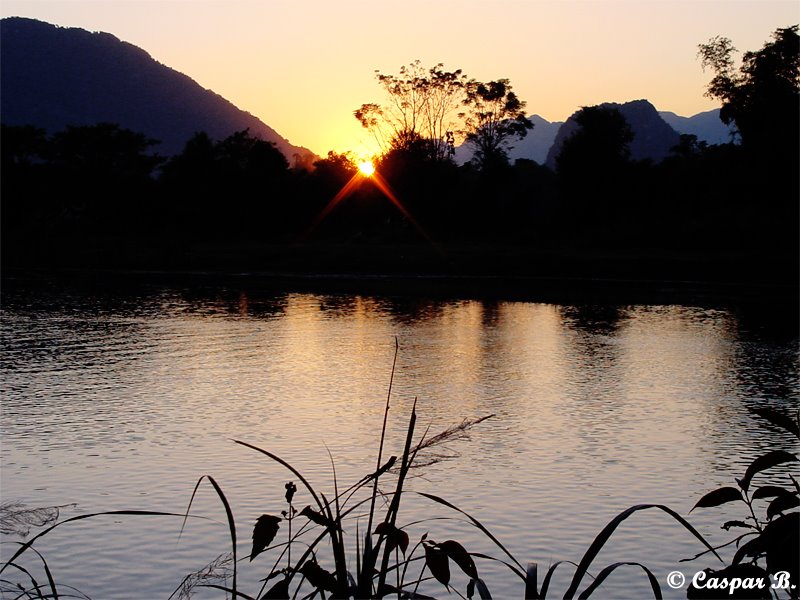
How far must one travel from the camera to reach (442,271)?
40125 mm

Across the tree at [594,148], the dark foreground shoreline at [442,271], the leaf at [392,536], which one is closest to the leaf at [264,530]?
the leaf at [392,536]

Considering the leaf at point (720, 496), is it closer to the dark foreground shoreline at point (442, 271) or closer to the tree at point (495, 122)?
the dark foreground shoreline at point (442, 271)

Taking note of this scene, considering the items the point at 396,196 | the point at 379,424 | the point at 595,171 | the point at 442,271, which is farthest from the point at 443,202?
the point at 379,424

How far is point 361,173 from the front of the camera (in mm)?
57594

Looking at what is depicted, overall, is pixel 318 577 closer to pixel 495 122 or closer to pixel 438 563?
pixel 438 563

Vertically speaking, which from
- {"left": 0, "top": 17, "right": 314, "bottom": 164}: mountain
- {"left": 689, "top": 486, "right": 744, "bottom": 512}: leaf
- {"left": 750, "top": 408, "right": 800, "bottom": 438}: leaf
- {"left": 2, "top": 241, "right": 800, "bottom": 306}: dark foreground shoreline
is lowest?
{"left": 2, "top": 241, "right": 800, "bottom": 306}: dark foreground shoreline

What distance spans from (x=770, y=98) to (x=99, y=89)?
479 ft

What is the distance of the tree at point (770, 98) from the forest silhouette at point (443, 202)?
0.09 meters

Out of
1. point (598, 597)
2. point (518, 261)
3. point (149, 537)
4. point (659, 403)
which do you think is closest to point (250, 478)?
point (149, 537)

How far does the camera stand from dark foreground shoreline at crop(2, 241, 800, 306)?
1227 inches

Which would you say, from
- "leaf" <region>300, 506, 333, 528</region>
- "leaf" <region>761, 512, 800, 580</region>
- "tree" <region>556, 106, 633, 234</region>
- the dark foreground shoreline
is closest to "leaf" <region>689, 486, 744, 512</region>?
"leaf" <region>761, 512, 800, 580</region>

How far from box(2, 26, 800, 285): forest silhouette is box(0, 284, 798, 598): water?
21225mm

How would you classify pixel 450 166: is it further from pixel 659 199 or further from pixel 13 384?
pixel 13 384

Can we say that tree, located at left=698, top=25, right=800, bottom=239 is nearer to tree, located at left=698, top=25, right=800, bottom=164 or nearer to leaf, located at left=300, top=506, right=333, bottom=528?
tree, located at left=698, top=25, right=800, bottom=164
